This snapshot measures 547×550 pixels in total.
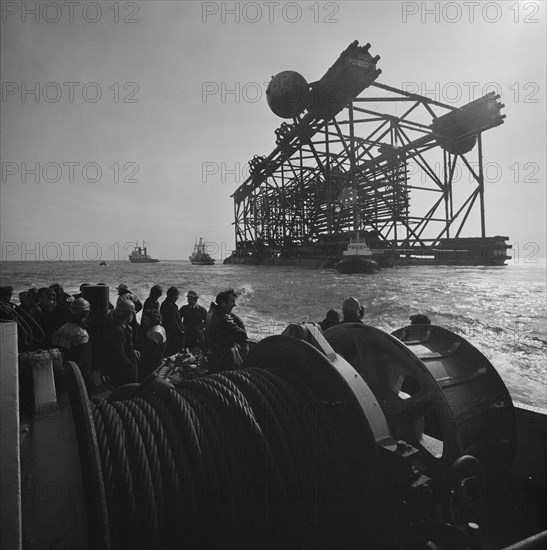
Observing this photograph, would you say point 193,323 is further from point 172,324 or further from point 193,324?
point 172,324

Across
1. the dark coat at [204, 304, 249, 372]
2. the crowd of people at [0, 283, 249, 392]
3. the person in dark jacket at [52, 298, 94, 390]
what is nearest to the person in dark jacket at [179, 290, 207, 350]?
the crowd of people at [0, 283, 249, 392]

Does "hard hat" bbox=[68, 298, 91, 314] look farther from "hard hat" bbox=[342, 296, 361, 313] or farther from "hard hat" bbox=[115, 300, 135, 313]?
"hard hat" bbox=[342, 296, 361, 313]

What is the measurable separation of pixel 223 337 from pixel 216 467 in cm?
190

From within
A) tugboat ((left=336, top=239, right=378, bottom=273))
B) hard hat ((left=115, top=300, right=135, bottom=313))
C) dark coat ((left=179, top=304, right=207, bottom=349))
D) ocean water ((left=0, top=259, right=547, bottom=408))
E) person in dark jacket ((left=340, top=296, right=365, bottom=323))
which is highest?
tugboat ((left=336, top=239, right=378, bottom=273))

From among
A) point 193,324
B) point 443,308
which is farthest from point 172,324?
point 443,308

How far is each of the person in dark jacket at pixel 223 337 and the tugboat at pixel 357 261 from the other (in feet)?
82.0

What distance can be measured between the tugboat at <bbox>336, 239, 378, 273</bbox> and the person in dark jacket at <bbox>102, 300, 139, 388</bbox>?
25360 mm

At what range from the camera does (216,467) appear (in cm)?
203

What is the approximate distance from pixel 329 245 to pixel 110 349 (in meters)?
30.5

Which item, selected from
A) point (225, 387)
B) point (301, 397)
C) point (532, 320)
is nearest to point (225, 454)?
point (225, 387)

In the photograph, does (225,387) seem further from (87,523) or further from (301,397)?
(87,523)

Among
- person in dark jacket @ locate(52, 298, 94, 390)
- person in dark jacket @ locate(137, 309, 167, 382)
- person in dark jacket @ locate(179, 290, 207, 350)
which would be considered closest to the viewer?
person in dark jacket @ locate(52, 298, 94, 390)

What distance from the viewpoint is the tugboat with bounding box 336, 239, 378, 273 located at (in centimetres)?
2806

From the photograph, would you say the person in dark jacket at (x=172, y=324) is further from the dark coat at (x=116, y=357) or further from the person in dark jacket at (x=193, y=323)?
Result: the dark coat at (x=116, y=357)
